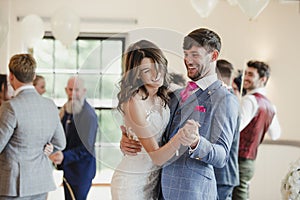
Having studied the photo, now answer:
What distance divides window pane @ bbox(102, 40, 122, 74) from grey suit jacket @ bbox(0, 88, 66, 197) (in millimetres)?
551

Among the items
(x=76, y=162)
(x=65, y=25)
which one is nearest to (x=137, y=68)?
(x=76, y=162)

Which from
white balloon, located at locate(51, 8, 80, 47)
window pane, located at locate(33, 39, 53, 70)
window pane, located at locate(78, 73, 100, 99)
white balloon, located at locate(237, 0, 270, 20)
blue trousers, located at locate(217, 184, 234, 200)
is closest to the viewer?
window pane, located at locate(78, 73, 100, 99)

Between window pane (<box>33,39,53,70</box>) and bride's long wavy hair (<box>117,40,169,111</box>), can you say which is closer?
bride's long wavy hair (<box>117,40,169,111</box>)

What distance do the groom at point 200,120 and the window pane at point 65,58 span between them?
2447 mm

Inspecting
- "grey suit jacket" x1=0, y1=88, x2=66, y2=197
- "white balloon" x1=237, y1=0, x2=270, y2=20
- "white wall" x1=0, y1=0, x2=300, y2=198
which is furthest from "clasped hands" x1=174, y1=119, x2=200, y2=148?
"white wall" x1=0, y1=0, x2=300, y2=198

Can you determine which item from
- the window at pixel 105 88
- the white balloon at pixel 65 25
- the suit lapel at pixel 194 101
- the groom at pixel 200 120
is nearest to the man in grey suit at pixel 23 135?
the window at pixel 105 88

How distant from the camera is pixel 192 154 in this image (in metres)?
1.07

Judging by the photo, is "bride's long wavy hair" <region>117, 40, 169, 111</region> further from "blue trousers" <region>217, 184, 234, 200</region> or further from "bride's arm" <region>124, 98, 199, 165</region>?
"blue trousers" <region>217, 184, 234, 200</region>

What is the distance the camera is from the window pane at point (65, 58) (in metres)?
3.50

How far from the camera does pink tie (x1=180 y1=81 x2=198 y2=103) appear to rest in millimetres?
1098

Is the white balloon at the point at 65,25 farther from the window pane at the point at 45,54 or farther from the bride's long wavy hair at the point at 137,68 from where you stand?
the bride's long wavy hair at the point at 137,68

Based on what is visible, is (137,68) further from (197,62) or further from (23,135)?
(23,135)

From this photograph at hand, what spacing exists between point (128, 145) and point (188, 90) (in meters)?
0.18

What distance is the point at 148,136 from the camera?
108cm
